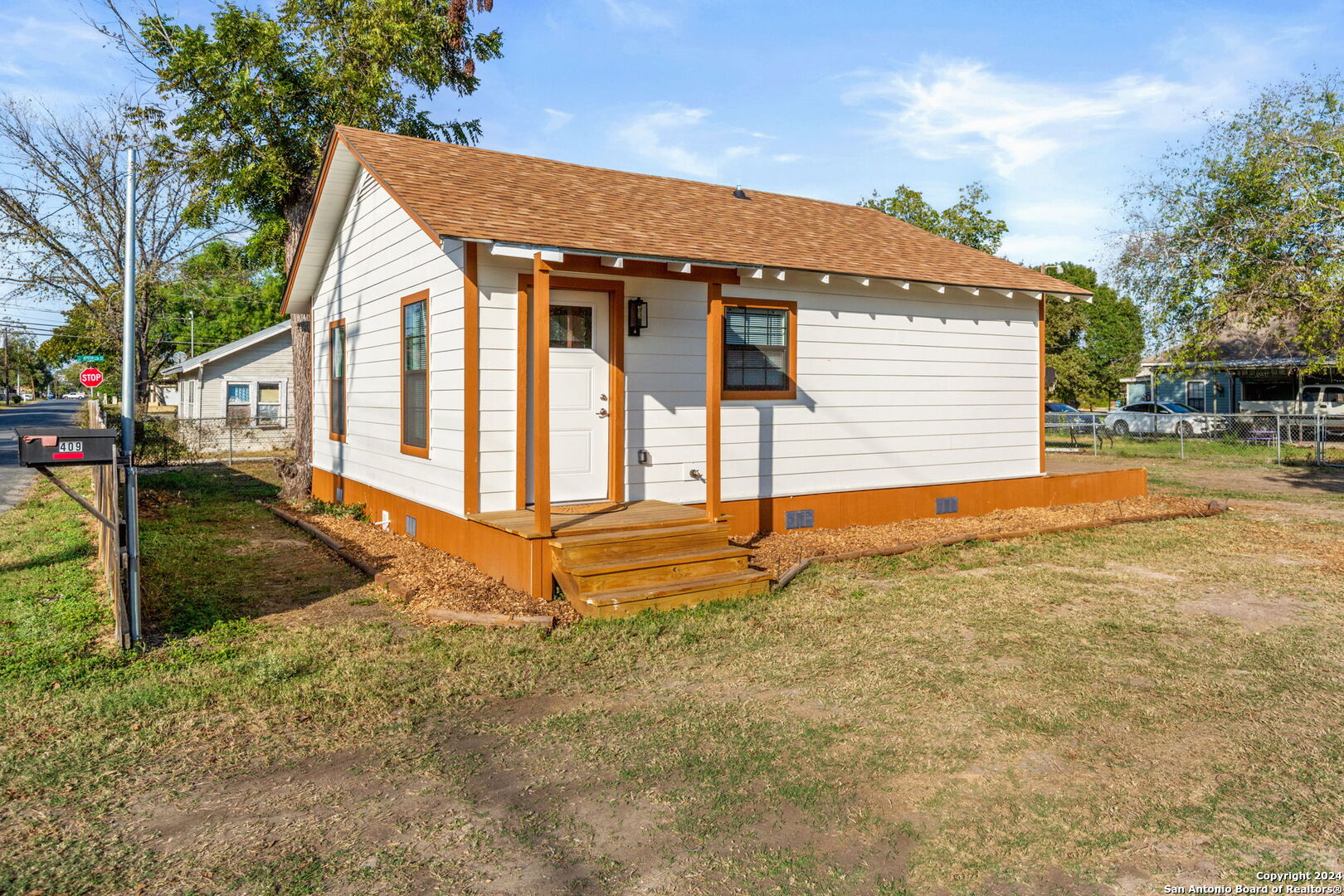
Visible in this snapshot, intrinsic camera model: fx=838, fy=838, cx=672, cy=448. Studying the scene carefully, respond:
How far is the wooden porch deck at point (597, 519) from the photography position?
22.1 ft

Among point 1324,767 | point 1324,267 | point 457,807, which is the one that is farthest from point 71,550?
point 1324,267

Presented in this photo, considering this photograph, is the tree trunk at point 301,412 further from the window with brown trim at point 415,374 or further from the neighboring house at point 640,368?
the window with brown trim at point 415,374

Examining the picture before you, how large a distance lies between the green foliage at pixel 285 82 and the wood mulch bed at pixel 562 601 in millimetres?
5908

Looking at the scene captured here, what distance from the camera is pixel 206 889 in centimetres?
275

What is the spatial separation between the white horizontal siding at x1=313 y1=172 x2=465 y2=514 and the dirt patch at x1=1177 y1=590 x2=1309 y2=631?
6.23 metres

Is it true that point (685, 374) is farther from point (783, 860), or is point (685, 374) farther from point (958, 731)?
point (783, 860)

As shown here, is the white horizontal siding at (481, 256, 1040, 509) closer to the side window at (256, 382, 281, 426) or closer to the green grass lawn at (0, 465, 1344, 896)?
the green grass lawn at (0, 465, 1344, 896)

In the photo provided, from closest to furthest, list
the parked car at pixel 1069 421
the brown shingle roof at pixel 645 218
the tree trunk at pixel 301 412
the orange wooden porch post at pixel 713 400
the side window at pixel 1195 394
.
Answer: the brown shingle roof at pixel 645 218 < the orange wooden porch post at pixel 713 400 < the tree trunk at pixel 301 412 < the parked car at pixel 1069 421 < the side window at pixel 1195 394

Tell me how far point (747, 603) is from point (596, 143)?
13.4 meters

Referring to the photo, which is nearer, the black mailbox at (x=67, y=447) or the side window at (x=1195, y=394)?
the black mailbox at (x=67, y=447)

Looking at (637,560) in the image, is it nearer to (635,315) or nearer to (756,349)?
(635,315)

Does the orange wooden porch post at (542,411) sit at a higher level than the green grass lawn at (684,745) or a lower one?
higher

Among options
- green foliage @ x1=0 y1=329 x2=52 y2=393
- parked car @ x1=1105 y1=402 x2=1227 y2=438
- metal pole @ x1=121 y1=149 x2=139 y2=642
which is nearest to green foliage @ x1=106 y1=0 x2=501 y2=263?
metal pole @ x1=121 y1=149 x2=139 y2=642

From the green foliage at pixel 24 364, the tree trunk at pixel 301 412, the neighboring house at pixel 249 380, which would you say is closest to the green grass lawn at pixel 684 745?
the tree trunk at pixel 301 412
